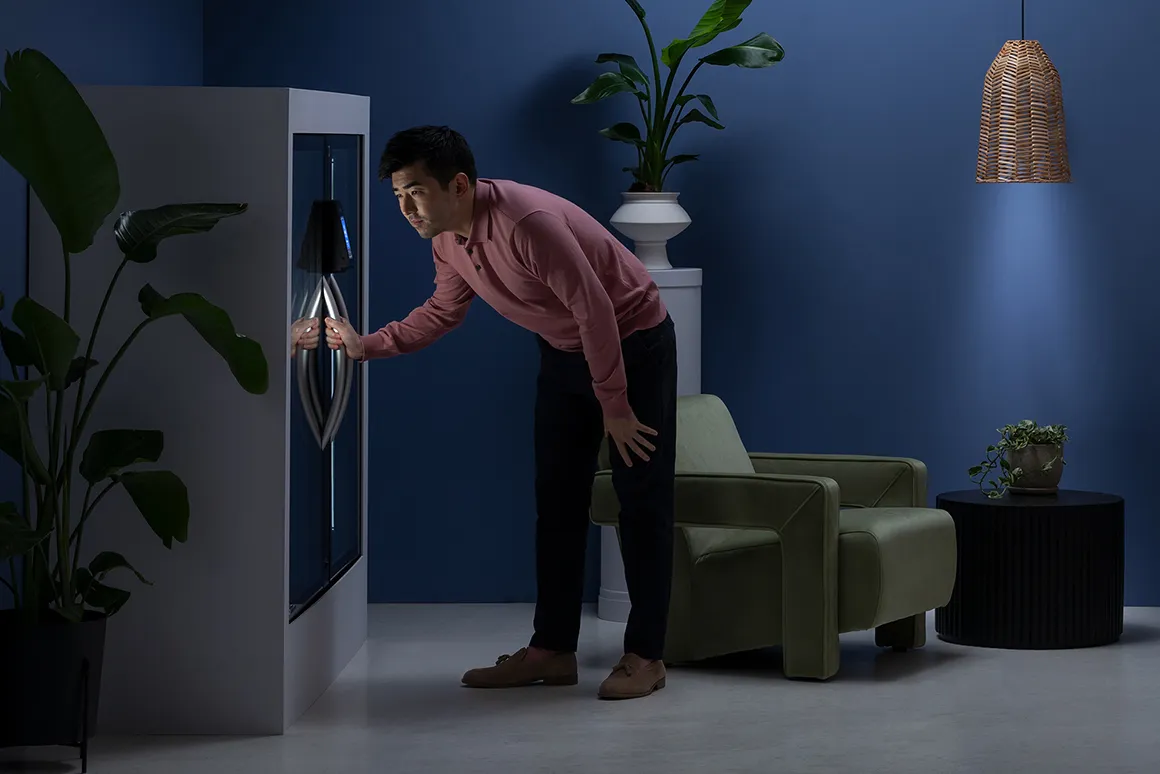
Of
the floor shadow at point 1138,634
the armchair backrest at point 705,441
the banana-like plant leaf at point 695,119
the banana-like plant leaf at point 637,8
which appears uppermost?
the banana-like plant leaf at point 637,8

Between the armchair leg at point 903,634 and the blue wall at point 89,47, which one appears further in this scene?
the armchair leg at point 903,634

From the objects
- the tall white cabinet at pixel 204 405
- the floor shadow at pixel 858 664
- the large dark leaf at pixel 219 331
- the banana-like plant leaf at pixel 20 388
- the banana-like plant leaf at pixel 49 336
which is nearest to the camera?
the banana-like plant leaf at pixel 20 388

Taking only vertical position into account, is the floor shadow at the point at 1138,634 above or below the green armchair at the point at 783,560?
below

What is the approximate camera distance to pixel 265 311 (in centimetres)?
349

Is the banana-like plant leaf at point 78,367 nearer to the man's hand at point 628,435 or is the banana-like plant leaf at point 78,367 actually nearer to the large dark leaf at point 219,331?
the large dark leaf at point 219,331

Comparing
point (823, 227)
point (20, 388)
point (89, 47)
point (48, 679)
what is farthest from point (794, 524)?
point (89, 47)

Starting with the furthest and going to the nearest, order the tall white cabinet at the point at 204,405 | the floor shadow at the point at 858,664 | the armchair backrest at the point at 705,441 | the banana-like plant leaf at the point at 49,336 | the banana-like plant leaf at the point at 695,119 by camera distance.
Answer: the banana-like plant leaf at the point at 695,119
the armchair backrest at the point at 705,441
the floor shadow at the point at 858,664
the tall white cabinet at the point at 204,405
the banana-like plant leaf at the point at 49,336

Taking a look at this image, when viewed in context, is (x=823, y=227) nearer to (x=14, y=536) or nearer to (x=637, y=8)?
(x=637, y=8)

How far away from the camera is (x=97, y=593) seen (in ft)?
10.7

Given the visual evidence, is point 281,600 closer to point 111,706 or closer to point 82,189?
point 111,706

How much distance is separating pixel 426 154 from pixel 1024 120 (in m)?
2.03

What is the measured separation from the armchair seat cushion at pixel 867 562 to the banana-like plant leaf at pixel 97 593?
4.97ft

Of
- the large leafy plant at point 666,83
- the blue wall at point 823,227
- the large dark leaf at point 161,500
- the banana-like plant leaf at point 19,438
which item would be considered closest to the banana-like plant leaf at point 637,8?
the large leafy plant at point 666,83

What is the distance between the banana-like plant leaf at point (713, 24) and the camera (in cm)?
465
